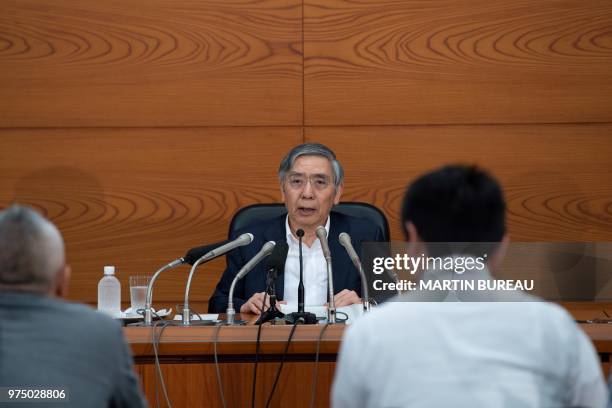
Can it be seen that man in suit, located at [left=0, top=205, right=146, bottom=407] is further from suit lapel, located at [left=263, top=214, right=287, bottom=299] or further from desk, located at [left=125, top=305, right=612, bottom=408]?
suit lapel, located at [left=263, top=214, right=287, bottom=299]

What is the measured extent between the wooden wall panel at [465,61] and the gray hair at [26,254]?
3069 millimetres

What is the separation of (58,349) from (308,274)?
2.21m

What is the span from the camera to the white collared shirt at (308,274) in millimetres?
3678

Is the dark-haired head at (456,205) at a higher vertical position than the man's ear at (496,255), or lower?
higher

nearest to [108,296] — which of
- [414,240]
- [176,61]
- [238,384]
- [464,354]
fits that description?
[238,384]

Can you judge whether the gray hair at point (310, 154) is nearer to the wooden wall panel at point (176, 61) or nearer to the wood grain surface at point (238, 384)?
the wooden wall panel at point (176, 61)

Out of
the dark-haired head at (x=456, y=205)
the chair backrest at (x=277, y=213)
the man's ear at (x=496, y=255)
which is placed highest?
the dark-haired head at (x=456, y=205)

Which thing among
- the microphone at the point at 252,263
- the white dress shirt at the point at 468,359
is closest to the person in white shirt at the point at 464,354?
the white dress shirt at the point at 468,359

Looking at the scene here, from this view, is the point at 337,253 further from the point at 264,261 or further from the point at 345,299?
the point at 345,299

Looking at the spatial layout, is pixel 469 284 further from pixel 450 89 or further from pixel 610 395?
pixel 450 89

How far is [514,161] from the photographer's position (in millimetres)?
4602

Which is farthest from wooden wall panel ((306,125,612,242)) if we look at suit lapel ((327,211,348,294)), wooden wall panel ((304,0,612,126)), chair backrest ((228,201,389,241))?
suit lapel ((327,211,348,294))

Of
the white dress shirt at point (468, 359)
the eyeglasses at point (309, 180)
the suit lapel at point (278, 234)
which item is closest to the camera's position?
the white dress shirt at point (468, 359)

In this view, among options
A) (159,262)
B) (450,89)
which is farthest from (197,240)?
(450,89)
